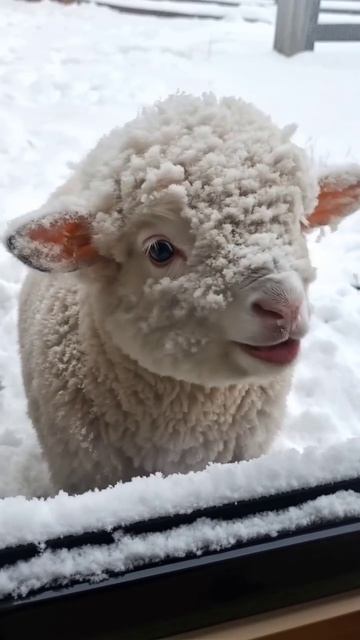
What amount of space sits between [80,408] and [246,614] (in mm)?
384

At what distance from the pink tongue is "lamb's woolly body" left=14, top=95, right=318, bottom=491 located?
3 centimetres

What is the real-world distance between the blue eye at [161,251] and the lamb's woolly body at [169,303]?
0.02 metres

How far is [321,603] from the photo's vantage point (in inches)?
29.5

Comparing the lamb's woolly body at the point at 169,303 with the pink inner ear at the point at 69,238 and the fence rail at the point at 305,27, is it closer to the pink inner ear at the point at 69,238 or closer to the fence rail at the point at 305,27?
the pink inner ear at the point at 69,238

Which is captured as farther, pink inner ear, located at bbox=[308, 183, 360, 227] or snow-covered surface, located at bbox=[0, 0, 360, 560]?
snow-covered surface, located at bbox=[0, 0, 360, 560]

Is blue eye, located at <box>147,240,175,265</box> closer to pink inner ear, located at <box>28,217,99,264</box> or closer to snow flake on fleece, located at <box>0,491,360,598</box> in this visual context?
pink inner ear, located at <box>28,217,99,264</box>

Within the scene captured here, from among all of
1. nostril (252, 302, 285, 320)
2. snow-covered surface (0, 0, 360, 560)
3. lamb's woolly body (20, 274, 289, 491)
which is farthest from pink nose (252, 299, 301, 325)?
snow-covered surface (0, 0, 360, 560)

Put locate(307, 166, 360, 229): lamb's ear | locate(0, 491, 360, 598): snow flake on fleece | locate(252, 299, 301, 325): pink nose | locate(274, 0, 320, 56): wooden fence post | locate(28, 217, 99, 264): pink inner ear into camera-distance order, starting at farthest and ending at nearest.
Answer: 1. locate(274, 0, 320, 56): wooden fence post
2. locate(307, 166, 360, 229): lamb's ear
3. locate(28, 217, 99, 264): pink inner ear
4. locate(252, 299, 301, 325): pink nose
5. locate(0, 491, 360, 598): snow flake on fleece

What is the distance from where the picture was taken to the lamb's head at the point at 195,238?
2.54 feet

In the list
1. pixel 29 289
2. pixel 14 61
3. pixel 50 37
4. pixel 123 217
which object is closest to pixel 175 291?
pixel 123 217

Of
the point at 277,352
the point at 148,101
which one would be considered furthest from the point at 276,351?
the point at 148,101

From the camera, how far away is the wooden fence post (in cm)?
126

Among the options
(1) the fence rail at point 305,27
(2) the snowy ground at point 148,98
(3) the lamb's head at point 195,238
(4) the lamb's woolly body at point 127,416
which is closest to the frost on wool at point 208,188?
(3) the lamb's head at point 195,238

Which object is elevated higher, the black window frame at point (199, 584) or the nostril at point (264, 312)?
the nostril at point (264, 312)
